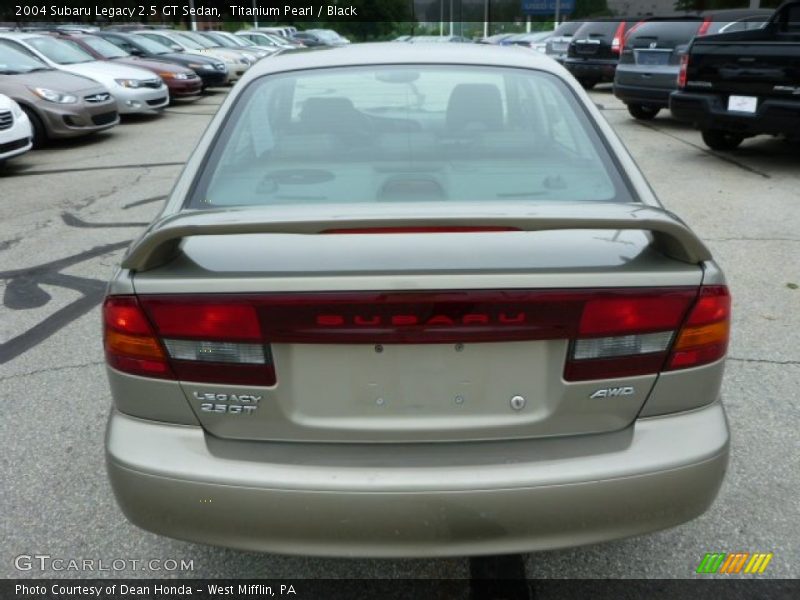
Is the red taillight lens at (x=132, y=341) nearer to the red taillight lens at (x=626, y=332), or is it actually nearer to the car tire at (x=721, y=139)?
the red taillight lens at (x=626, y=332)

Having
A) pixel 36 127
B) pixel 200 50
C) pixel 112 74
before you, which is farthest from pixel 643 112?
pixel 200 50

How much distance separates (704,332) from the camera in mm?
1950

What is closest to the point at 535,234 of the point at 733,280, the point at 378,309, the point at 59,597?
the point at 378,309

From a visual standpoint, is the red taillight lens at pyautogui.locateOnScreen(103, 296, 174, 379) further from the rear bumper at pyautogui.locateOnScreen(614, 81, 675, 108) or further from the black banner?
the rear bumper at pyautogui.locateOnScreen(614, 81, 675, 108)

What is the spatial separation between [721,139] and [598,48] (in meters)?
7.08

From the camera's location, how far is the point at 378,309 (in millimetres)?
1803

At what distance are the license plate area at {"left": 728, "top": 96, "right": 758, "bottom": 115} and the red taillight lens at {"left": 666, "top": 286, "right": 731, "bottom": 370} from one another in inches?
279

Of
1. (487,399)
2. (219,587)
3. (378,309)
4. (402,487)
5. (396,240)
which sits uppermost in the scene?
(396,240)

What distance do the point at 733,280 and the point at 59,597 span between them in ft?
14.4

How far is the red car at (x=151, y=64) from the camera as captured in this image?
47.5ft

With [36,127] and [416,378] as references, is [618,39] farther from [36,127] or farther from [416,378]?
[416,378]

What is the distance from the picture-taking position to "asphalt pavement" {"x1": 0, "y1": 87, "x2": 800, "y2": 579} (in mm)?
2504

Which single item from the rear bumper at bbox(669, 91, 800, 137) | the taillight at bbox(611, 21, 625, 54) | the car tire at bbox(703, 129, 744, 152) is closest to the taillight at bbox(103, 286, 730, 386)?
the rear bumper at bbox(669, 91, 800, 137)

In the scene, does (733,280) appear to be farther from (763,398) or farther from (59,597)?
(59,597)
